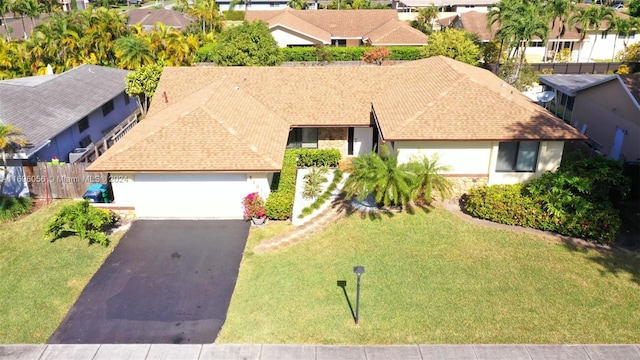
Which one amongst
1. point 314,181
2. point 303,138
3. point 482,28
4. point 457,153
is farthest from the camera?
point 482,28

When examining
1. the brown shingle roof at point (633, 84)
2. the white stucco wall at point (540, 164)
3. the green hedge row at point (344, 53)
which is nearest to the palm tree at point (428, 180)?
the white stucco wall at point (540, 164)

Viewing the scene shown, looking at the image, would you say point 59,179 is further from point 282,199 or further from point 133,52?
point 133,52

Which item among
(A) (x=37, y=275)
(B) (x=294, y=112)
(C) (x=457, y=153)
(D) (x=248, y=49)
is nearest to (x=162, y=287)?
(A) (x=37, y=275)

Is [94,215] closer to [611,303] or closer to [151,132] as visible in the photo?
[151,132]

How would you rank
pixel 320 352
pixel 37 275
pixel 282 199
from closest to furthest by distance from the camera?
pixel 320 352, pixel 37 275, pixel 282 199

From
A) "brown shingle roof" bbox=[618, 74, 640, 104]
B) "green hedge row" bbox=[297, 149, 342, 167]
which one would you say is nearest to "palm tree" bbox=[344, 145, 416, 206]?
"green hedge row" bbox=[297, 149, 342, 167]

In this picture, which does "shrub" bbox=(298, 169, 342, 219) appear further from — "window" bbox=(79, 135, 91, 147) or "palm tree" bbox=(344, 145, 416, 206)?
"window" bbox=(79, 135, 91, 147)
